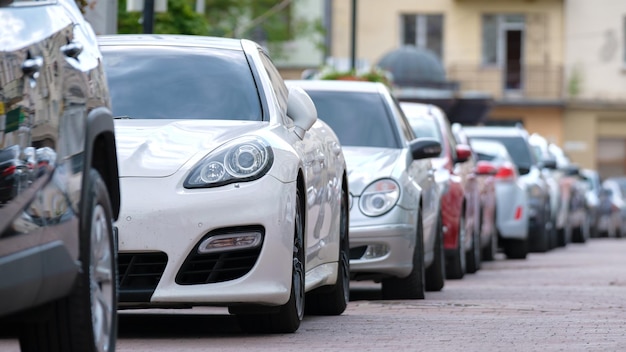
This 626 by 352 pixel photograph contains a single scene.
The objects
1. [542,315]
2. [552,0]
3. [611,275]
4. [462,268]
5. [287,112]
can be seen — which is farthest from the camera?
[552,0]

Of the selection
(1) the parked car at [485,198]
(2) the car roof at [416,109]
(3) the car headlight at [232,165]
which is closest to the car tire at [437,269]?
(2) the car roof at [416,109]

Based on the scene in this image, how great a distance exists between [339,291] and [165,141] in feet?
7.32

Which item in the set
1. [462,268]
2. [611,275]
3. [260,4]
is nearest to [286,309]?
[462,268]

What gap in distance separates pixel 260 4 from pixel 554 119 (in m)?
14.0

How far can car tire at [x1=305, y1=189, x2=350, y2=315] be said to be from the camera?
10328 mm

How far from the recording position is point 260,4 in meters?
47.9

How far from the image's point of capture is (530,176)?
2362 cm

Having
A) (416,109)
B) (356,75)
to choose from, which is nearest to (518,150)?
(356,75)

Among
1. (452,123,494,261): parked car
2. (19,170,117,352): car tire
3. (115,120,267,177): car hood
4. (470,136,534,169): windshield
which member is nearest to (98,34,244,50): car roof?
(115,120,267,177): car hood

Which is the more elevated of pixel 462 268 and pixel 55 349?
pixel 55 349

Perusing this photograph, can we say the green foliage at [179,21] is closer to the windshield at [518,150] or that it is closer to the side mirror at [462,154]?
the windshield at [518,150]

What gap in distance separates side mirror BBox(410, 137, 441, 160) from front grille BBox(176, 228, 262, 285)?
14.8 feet

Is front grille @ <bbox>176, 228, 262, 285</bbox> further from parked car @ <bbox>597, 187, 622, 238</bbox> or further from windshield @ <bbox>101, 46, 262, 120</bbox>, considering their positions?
parked car @ <bbox>597, 187, 622, 238</bbox>

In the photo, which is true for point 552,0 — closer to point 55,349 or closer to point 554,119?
point 554,119
